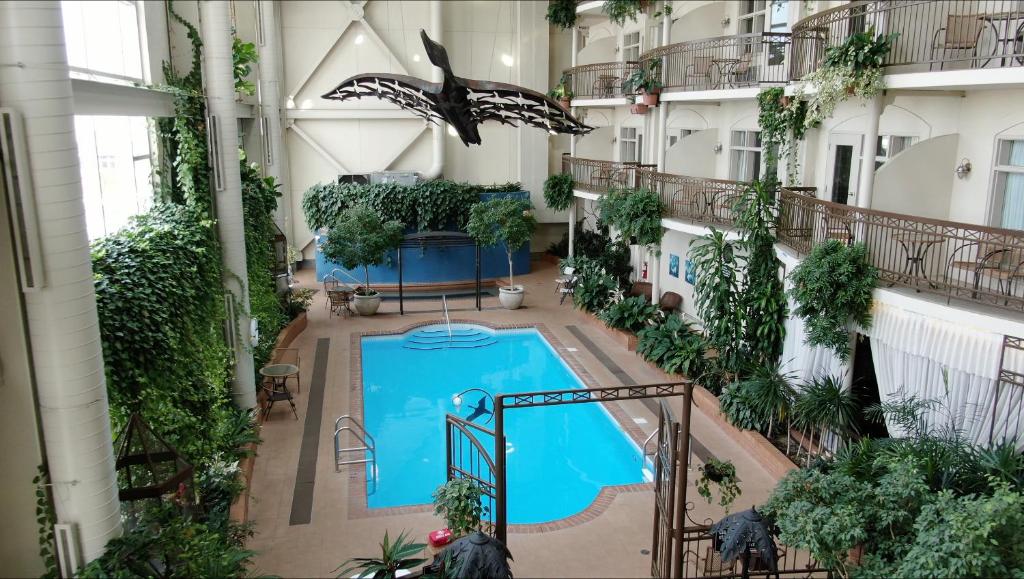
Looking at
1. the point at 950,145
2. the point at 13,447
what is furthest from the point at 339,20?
the point at 13,447

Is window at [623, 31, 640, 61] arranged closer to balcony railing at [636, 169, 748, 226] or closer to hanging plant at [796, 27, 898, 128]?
balcony railing at [636, 169, 748, 226]

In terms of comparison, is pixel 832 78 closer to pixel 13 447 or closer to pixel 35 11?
pixel 35 11

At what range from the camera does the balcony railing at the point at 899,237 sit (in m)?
8.38

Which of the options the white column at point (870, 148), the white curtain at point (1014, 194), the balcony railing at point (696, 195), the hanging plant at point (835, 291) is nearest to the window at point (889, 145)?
the white column at point (870, 148)

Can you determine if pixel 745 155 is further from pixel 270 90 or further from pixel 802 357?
pixel 270 90

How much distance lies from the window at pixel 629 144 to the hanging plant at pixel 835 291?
11375 millimetres

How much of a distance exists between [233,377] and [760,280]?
819cm

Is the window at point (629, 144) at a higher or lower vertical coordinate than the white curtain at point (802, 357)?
higher

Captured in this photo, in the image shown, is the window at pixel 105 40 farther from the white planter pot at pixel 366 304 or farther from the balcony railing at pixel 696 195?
the balcony railing at pixel 696 195

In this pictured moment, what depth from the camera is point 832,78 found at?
10477mm

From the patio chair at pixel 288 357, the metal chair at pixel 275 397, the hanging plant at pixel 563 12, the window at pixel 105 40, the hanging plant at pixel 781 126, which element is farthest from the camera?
the hanging plant at pixel 563 12

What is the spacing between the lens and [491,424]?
13.5 m

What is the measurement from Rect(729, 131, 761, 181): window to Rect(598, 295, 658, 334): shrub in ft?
11.0

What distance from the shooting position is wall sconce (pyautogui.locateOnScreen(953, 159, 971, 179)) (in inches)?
412
